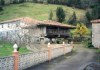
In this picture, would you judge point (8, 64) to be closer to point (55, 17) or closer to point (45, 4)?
point (55, 17)

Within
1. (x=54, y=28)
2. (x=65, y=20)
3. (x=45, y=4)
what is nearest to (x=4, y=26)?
(x=54, y=28)

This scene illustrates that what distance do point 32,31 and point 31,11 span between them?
43549mm

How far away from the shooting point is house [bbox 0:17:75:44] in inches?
1886

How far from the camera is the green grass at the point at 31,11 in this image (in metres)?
85.3

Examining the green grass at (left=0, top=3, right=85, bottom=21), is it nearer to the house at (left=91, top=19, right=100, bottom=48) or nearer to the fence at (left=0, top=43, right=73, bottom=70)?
the house at (left=91, top=19, right=100, bottom=48)

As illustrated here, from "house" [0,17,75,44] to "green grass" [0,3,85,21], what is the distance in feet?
93.7

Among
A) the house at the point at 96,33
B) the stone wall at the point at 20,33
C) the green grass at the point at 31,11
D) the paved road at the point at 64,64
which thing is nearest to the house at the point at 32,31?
the stone wall at the point at 20,33

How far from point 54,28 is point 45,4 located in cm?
5215

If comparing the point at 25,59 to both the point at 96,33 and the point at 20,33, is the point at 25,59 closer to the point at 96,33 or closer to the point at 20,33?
the point at 20,33

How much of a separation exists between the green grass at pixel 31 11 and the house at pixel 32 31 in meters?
28.6

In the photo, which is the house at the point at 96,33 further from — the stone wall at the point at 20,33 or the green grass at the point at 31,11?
the green grass at the point at 31,11

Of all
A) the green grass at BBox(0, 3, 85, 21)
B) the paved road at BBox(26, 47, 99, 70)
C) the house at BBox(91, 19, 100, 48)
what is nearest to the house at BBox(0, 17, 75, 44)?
the house at BBox(91, 19, 100, 48)

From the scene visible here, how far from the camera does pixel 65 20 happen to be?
8162 cm

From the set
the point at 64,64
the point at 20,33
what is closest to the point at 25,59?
the point at 64,64
